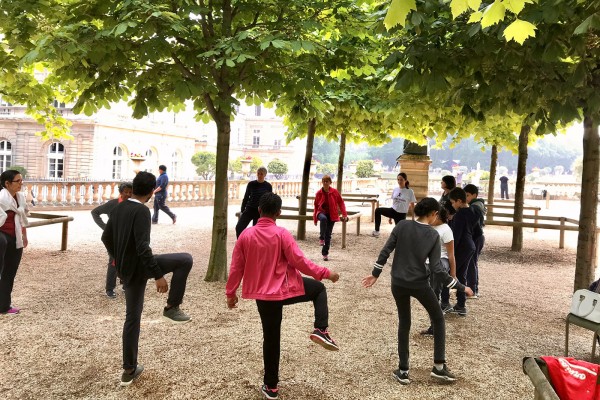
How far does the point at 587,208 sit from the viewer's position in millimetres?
7074

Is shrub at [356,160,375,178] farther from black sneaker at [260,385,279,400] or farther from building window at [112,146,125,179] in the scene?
black sneaker at [260,385,279,400]

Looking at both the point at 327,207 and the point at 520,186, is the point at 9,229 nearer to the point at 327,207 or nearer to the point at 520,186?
the point at 327,207

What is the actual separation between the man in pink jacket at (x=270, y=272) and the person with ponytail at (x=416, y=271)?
75 centimetres

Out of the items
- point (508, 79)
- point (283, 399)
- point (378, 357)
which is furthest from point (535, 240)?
point (283, 399)

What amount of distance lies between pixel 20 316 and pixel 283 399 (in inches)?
154

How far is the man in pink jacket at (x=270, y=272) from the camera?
3.98 metres

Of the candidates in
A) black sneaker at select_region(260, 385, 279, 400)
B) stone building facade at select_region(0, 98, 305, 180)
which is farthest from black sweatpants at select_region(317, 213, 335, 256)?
stone building facade at select_region(0, 98, 305, 180)

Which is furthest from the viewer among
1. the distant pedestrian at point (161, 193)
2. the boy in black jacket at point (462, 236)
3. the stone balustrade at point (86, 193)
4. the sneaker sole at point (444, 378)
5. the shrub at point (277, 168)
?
the shrub at point (277, 168)

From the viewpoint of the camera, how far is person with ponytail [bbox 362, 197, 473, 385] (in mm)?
4449

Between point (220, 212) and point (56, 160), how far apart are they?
146 feet

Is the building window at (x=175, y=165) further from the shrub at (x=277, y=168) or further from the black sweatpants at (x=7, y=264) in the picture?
the black sweatpants at (x=7, y=264)

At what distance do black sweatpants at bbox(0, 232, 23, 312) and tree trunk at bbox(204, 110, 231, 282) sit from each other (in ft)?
9.81

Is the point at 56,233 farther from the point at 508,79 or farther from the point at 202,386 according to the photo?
the point at 508,79

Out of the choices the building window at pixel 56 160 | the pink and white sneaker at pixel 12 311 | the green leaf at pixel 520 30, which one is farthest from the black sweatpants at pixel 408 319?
the building window at pixel 56 160
